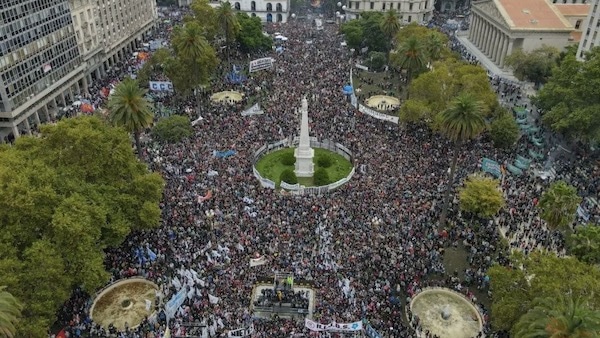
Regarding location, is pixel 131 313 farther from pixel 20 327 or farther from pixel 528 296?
pixel 528 296

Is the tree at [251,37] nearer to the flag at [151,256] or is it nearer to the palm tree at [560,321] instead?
the flag at [151,256]

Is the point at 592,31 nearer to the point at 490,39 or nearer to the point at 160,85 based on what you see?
the point at 490,39

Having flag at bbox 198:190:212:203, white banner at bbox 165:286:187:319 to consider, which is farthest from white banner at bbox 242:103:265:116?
white banner at bbox 165:286:187:319

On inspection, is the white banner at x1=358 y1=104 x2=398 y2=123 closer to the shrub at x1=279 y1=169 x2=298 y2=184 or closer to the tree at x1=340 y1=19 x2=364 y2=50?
the shrub at x1=279 y1=169 x2=298 y2=184

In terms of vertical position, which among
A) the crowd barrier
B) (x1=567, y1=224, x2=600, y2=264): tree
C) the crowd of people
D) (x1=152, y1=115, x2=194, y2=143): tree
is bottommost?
the crowd barrier

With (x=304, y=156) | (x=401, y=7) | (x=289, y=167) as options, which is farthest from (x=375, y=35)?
(x=304, y=156)

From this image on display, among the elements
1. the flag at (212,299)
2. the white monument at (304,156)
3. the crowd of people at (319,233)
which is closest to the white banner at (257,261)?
the crowd of people at (319,233)
